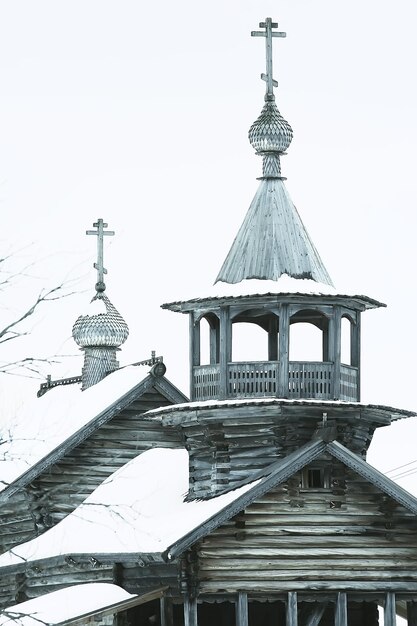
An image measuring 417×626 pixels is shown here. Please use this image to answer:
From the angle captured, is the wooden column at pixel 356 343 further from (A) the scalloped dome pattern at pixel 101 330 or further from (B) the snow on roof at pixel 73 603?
(A) the scalloped dome pattern at pixel 101 330

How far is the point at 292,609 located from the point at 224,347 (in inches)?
193

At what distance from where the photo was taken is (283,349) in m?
35.3

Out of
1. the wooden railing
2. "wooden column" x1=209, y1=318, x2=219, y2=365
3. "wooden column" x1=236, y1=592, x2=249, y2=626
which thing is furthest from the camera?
"wooden column" x1=209, y1=318, x2=219, y2=365

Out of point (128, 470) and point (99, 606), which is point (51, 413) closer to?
point (128, 470)

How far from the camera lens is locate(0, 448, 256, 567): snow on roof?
3459 centimetres

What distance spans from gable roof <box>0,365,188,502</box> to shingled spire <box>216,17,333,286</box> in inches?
228

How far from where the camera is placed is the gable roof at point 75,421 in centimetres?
4050

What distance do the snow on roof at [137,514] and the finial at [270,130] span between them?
6.36 metres

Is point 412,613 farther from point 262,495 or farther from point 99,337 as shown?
point 99,337

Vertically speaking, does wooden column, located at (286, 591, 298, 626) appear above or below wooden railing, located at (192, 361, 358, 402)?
below

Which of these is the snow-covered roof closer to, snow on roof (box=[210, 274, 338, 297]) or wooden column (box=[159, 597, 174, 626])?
snow on roof (box=[210, 274, 338, 297])

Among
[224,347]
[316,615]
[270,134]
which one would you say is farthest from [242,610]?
[270,134]

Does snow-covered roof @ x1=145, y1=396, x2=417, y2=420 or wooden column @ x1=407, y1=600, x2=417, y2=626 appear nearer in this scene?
snow-covered roof @ x1=145, y1=396, x2=417, y2=420

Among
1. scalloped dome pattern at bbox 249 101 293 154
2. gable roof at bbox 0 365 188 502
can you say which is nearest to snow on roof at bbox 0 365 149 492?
gable roof at bbox 0 365 188 502
